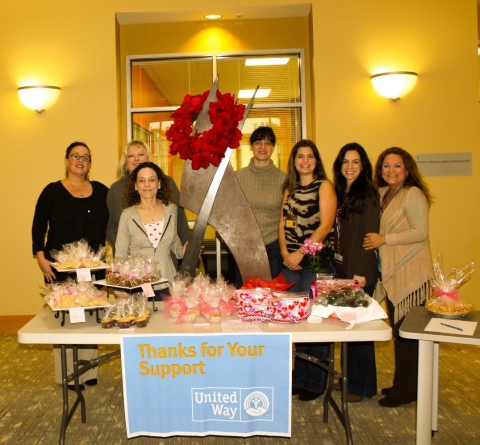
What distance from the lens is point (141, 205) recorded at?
3.01 m

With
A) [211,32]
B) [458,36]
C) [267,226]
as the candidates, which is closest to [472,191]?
[458,36]

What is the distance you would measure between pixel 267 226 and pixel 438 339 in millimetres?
1505

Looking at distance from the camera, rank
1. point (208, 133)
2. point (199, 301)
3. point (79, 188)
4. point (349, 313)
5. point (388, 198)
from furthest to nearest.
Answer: point (79, 188) → point (388, 198) → point (208, 133) → point (199, 301) → point (349, 313)

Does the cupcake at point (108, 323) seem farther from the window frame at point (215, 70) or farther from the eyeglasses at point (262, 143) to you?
the window frame at point (215, 70)

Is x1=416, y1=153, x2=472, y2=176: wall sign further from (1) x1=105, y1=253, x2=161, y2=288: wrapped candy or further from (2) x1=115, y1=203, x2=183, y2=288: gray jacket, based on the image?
(1) x1=105, y1=253, x2=161, y2=288: wrapped candy

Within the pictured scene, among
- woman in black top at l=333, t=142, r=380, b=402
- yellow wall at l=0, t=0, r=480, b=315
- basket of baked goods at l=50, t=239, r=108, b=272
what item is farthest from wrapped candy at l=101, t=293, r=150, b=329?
yellow wall at l=0, t=0, r=480, b=315

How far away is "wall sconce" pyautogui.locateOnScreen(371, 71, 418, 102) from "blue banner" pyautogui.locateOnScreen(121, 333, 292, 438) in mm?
3196

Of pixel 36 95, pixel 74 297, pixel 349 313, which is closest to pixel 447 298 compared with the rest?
pixel 349 313

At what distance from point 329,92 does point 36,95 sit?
267cm

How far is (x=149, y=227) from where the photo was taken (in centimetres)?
294

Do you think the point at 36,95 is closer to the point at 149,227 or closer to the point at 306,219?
the point at 149,227

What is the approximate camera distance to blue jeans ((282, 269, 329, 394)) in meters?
3.23

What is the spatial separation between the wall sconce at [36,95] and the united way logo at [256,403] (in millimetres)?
3702

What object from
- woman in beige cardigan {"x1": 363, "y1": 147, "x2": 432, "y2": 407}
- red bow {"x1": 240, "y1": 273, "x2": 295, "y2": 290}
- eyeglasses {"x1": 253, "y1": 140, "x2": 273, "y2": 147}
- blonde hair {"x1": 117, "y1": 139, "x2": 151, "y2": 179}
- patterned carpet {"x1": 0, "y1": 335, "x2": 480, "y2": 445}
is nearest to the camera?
red bow {"x1": 240, "y1": 273, "x2": 295, "y2": 290}
